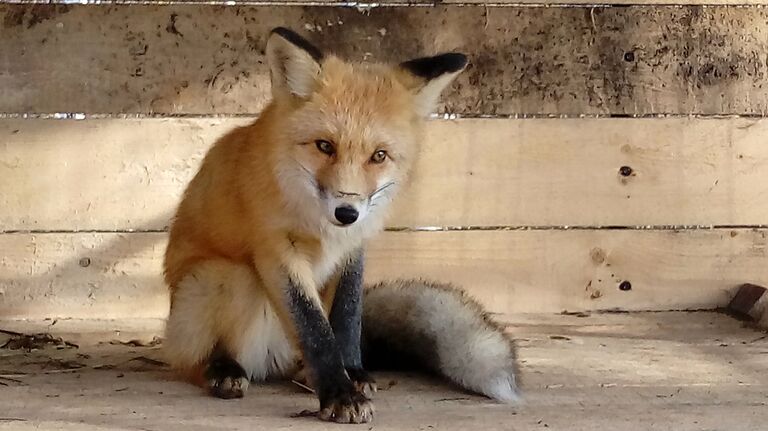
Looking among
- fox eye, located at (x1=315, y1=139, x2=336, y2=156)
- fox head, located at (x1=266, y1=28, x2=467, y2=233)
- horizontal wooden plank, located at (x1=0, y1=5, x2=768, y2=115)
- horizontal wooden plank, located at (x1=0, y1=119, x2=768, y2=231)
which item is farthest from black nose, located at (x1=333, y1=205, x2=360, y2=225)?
horizontal wooden plank, located at (x1=0, y1=5, x2=768, y2=115)

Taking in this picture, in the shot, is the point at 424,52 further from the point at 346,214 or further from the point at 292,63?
the point at 346,214

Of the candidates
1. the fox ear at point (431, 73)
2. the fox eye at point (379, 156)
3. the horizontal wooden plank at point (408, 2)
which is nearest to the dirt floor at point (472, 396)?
the fox eye at point (379, 156)

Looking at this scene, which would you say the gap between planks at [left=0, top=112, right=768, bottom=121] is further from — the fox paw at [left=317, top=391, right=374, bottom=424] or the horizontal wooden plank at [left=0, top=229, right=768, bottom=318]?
the fox paw at [left=317, top=391, right=374, bottom=424]

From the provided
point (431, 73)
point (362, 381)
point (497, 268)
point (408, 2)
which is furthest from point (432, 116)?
point (362, 381)

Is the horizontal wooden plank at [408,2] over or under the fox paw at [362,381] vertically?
over

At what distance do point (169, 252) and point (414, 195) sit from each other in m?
0.80

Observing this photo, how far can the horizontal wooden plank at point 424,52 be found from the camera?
2.61 m

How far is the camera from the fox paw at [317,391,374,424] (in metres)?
1.70

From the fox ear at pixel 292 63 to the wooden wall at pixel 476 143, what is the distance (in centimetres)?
80

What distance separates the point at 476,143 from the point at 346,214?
1100 millimetres

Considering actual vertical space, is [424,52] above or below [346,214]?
above

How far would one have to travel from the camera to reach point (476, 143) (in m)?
2.75

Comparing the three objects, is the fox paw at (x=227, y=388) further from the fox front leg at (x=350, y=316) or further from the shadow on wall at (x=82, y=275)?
the shadow on wall at (x=82, y=275)

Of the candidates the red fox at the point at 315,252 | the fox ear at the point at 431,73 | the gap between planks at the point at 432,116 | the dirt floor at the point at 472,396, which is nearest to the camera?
the dirt floor at the point at 472,396
